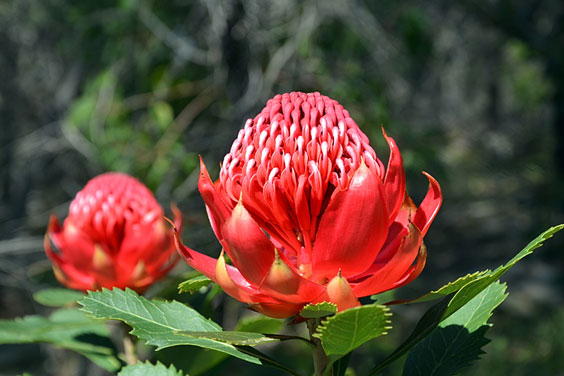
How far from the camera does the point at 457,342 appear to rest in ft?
2.86

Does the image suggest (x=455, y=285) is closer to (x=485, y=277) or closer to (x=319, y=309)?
(x=485, y=277)

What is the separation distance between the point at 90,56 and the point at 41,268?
Result: 5.78 ft

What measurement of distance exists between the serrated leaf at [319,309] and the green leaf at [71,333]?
2.09ft

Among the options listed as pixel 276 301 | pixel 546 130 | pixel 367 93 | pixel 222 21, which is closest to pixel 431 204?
pixel 276 301

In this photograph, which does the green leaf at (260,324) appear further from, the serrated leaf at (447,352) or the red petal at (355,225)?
the red petal at (355,225)

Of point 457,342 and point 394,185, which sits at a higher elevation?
point 394,185

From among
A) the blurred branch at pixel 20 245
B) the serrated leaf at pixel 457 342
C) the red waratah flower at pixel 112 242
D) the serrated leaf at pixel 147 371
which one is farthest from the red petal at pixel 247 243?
the blurred branch at pixel 20 245

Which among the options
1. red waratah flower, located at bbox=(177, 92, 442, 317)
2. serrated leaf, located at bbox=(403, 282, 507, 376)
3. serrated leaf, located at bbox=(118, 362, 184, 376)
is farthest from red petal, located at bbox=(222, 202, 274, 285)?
serrated leaf, located at bbox=(403, 282, 507, 376)

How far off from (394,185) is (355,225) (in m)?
0.11

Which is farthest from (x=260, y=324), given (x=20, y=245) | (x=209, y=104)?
(x=20, y=245)

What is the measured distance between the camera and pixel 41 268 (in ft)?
9.06

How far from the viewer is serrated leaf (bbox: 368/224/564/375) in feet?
2.17

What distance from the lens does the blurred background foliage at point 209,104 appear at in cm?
275

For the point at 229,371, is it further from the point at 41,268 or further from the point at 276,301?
the point at 276,301
